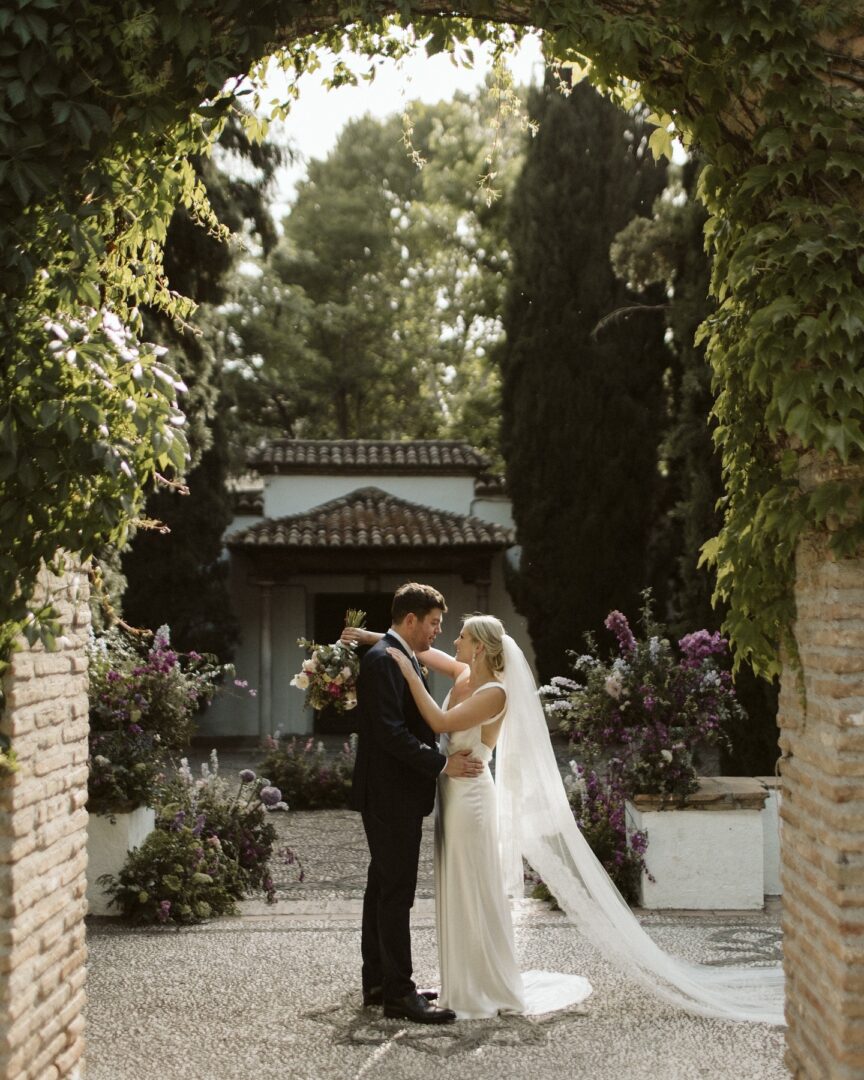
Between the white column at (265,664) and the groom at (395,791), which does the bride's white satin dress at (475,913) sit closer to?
the groom at (395,791)

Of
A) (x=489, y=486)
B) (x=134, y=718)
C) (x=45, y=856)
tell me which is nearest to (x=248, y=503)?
(x=489, y=486)

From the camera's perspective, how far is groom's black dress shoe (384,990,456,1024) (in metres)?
5.05

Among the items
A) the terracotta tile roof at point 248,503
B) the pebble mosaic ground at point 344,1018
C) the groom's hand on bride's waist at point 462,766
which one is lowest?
the pebble mosaic ground at point 344,1018

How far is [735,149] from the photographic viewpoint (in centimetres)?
401

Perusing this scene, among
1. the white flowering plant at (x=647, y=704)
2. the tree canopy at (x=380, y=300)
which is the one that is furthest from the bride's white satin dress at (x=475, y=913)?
the tree canopy at (x=380, y=300)

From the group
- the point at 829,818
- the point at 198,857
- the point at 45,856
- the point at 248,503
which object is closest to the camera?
the point at 829,818

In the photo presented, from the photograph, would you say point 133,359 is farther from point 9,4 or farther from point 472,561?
point 472,561

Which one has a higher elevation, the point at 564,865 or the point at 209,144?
the point at 209,144

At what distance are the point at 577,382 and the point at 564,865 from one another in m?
14.0

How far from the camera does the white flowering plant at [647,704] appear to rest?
24.3ft

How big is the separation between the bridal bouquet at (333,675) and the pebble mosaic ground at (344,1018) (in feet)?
4.42

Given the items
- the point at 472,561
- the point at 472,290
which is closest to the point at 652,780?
the point at 472,561

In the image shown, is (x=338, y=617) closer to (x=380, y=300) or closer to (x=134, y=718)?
(x=134, y=718)

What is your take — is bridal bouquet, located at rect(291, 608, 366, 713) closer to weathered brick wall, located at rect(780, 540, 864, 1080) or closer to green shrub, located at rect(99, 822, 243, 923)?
green shrub, located at rect(99, 822, 243, 923)
